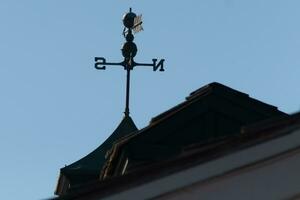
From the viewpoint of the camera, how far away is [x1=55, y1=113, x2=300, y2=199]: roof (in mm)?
7477

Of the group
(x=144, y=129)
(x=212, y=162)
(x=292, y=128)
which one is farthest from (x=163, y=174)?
(x=144, y=129)

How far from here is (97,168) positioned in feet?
41.1

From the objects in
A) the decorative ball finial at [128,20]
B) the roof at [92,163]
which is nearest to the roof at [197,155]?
the roof at [92,163]

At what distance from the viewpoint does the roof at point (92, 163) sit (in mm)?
12310

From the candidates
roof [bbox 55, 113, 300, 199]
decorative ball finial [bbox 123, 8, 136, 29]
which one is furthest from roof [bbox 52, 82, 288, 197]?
decorative ball finial [bbox 123, 8, 136, 29]

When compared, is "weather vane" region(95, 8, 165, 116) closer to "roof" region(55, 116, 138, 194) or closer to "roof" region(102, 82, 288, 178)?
"roof" region(55, 116, 138, 194)

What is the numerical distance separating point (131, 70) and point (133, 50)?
36cm

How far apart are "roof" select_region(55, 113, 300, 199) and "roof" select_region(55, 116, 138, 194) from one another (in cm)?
448

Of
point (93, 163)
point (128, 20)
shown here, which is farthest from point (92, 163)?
point (128, 20)

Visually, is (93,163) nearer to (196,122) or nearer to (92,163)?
(92,163)

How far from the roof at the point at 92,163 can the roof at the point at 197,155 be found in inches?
176

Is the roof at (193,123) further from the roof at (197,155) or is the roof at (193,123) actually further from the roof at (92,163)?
the roof at (197,155)

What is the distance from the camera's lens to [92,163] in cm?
1273

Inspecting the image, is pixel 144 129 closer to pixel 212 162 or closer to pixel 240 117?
pixel 240 117
